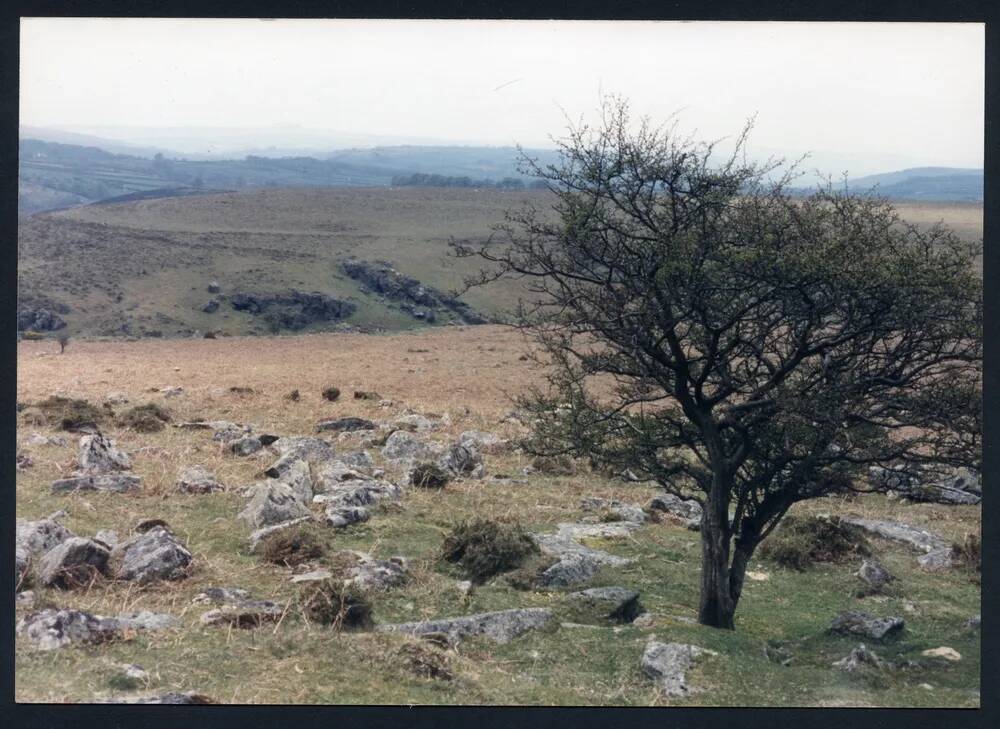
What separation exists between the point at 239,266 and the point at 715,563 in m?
72.3

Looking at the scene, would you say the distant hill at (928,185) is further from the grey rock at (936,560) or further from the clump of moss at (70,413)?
the clump of moss at (70,413)

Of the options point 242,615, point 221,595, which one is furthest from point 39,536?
point 242,615

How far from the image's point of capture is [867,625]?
43.0ft

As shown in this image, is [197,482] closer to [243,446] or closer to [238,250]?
[243,446]

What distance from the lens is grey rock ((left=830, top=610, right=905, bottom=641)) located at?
511 inches

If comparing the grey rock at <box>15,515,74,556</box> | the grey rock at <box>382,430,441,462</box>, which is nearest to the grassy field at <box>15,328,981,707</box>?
the grey rock at <box>15,515,74,556</box>

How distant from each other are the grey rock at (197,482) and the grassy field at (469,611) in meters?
0.27

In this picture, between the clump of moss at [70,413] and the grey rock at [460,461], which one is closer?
the grey rock at [460,461]

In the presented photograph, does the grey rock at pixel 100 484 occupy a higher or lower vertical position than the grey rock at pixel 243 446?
higher

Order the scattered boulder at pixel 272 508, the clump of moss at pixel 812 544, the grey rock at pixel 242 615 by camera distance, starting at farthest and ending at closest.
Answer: the clump of moss at pixel 812 544 → the scattered boulder at pixel 272 508 → the grey rock at pixel 242 615

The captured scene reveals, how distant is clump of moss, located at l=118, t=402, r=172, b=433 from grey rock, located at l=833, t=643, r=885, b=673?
708 inches

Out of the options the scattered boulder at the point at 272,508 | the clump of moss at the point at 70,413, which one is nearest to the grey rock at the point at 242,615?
the scattered boulder at the point at 272,508

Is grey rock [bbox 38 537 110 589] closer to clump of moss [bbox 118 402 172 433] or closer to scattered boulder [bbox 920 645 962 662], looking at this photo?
scattered boulder [bbox 920 645 962 662]

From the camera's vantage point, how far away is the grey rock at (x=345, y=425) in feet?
84.0
